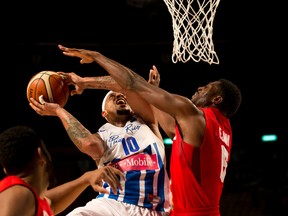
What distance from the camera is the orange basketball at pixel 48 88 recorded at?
14.4ft

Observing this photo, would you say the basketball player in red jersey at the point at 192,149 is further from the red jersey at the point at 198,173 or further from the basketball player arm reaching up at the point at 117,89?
the basketball player arm reaching up at the point at 117,89

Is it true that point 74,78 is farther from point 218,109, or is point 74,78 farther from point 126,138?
point 218,109

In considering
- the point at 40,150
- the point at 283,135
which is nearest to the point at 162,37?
the point at 283,135

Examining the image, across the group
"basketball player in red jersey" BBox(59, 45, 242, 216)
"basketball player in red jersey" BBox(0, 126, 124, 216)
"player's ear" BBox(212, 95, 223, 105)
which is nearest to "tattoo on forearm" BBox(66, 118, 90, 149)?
"basketball player in red jersey" BBox(59, 45, 242, 216)

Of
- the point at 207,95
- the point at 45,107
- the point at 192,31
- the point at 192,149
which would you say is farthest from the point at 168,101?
the point at 192,31

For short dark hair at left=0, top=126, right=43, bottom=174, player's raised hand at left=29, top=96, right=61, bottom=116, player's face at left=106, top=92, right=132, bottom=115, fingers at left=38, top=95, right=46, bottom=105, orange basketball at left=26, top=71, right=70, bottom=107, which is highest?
short dark hair at left=0, top=126, right=43, bottom=174

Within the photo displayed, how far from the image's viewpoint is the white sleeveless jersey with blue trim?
431cm

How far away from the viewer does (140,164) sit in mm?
4344

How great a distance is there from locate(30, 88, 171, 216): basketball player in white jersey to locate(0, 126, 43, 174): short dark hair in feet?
5.74

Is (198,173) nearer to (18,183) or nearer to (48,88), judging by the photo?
(48,88)

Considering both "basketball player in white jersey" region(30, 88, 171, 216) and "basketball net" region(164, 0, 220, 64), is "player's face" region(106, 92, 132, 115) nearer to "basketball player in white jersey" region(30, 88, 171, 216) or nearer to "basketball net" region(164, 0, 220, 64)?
"basketball player in white jersey" region(30, 88, 171, 216)

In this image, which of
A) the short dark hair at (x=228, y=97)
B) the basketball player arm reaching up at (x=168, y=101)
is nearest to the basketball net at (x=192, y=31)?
the short dark hair at (x=228, y=97)

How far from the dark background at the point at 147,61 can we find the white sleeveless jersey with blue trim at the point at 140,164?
5767 mm

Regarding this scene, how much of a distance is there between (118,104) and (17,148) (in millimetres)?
2331
